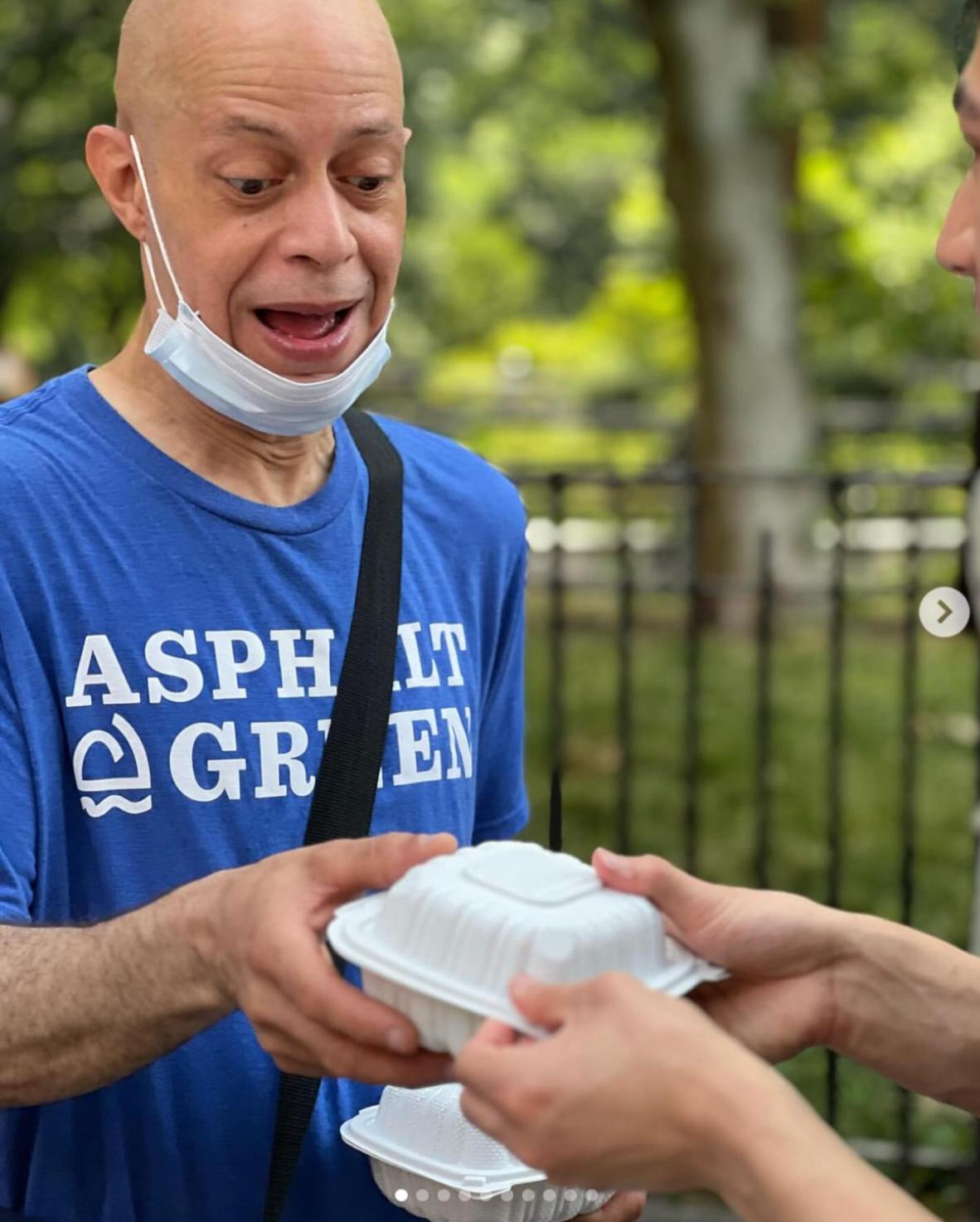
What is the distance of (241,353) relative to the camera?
89.7 inches

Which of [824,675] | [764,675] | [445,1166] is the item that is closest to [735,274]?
[824,675]

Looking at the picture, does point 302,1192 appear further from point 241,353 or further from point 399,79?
point 399,79

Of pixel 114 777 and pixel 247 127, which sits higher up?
pixel 247 127

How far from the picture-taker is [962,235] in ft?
6.49

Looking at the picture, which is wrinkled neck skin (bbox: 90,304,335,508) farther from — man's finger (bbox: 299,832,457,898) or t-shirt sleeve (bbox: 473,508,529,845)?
man's finger (bbox: 299,832,457,898)

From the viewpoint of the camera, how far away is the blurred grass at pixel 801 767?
7020 millimetres

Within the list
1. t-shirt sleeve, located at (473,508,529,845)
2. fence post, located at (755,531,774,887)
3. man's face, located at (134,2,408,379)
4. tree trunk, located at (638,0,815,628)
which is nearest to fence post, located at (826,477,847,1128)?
fence post, located at (755,531,774,887)

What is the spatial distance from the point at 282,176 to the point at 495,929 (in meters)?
1.12

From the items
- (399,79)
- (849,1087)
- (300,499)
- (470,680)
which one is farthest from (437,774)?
(849,1087)

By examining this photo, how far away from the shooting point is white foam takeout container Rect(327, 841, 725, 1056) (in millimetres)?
1558

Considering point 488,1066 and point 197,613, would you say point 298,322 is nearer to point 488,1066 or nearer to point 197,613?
point 197,613

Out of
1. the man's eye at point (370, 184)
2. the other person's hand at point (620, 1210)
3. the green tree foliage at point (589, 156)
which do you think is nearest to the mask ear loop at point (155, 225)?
the man's eye at point (370, 184)

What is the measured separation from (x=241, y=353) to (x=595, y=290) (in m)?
38.6

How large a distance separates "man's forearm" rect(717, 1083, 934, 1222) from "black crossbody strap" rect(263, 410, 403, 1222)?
671 mm
